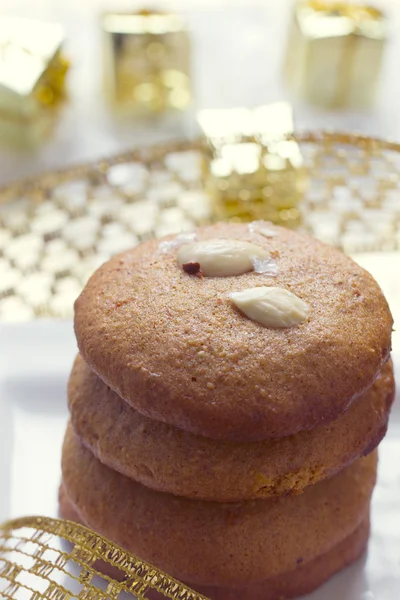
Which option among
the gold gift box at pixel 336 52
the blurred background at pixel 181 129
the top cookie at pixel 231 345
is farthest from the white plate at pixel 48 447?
the gold gift box at pixel 336 52

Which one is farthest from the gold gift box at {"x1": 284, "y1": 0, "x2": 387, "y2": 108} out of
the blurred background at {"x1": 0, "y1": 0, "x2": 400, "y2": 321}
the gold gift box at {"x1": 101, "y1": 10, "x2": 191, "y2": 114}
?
the gold gift box at {"x1": 101, "y1": 10, "x2": 191, "y2": 114}

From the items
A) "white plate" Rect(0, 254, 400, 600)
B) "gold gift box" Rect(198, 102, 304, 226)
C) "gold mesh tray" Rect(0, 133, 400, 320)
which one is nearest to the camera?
"white plate" Rect(0, 254, 400, 600)

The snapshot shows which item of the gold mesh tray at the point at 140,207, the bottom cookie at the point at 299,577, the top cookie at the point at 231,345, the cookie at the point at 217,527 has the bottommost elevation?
the bottom cookie at the point at 299,577

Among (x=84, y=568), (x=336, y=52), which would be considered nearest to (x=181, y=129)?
(x=336, y=52)

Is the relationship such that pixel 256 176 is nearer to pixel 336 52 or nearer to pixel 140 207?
pixel 140 207

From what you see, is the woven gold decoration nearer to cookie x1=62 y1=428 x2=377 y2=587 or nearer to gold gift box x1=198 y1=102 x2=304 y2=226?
cookie x1=62 y1=428 x2=377 y2=587

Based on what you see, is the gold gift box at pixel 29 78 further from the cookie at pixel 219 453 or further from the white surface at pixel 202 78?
the cookie at pixel 219 453
